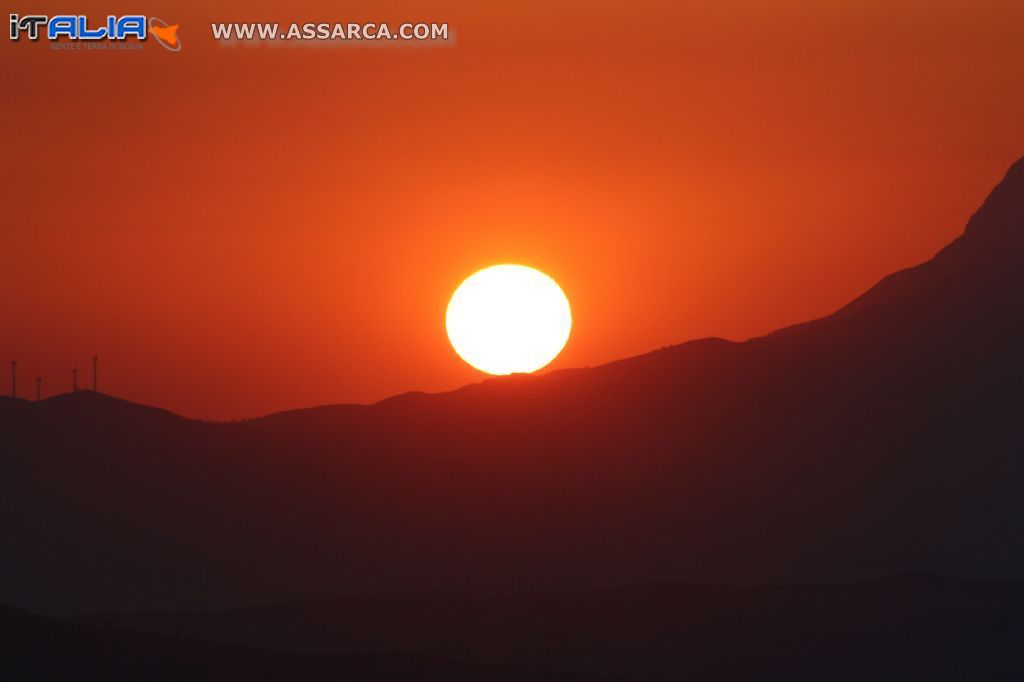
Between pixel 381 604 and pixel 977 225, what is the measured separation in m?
70.9

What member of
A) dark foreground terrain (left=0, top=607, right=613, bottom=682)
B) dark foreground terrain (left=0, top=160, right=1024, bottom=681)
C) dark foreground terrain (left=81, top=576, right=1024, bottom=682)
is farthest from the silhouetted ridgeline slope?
dark foreground terrain (left=0, top=607, right=613, bottom=682)

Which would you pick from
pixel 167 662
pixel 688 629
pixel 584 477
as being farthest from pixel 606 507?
pixel 167 662

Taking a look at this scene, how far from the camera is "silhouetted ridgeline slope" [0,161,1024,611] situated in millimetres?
92062

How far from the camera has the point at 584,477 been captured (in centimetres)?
10088

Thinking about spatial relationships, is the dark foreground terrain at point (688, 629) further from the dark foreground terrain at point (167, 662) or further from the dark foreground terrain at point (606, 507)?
the dark foreground terrain at point (167, 662)

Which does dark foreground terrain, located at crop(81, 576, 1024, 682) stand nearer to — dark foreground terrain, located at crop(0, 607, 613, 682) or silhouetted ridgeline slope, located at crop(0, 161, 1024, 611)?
silhouetted ridgeline slope, located at crop(0, 161, 1024, 611)

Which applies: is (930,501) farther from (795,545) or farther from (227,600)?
(227,600)

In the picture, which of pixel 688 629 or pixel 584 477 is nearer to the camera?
pixel 688 629

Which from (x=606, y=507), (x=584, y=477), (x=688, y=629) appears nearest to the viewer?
(x=688, y=629)

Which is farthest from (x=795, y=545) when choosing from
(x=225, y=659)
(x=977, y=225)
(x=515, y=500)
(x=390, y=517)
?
(x=225, y=659)

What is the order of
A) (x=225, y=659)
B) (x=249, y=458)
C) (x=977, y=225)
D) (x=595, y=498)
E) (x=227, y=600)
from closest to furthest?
(x=225, y=659) → (x=227, y=600) → (x=595, y=498) → (x=249, y=458) → (x=977, y=225)

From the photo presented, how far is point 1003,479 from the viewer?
313ft

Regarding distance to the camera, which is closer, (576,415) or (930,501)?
(930,501)

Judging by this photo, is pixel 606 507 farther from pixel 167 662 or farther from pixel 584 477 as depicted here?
pixel 167 662
